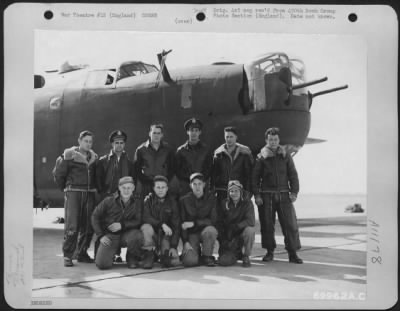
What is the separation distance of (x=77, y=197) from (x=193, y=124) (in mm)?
1465

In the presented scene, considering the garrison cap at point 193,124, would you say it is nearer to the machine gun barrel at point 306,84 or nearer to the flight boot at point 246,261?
the machine gun barrel at point 306,84

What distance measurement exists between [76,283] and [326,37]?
3.63m

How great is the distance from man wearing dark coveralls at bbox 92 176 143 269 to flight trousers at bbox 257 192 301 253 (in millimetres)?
1312

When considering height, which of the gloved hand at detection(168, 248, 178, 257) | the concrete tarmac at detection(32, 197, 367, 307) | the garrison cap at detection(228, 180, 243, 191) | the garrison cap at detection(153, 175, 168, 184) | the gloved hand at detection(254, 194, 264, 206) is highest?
the garrison cap at detection(153, 175, 168, 184)

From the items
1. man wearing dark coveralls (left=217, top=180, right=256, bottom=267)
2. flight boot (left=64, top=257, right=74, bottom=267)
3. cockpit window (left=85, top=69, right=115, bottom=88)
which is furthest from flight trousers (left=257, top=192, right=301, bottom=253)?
cockpit window (left=85, top=69, right=115, bottom=88)

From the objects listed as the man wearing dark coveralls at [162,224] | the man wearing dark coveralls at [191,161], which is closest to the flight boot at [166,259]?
the man wearing dark coveralls at [162,224]

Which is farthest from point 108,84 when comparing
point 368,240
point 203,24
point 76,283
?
point 368,240

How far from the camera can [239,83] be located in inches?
232

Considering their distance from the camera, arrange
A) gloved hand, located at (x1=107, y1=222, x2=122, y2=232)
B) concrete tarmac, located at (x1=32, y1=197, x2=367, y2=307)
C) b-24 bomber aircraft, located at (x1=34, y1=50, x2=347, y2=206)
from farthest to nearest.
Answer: b-24 bomber aircraft, located at (x1=34, y1=50, x2=347, y2=206)
gloved hand, located at (x1=107, y1=222, x2=122, y2=232)
concrete tarmac, located at (x1=32, y1=197, x2=367, y2=307)

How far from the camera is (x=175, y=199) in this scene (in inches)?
218

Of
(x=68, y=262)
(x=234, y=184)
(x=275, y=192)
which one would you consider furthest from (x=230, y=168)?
(x=68, y=262)

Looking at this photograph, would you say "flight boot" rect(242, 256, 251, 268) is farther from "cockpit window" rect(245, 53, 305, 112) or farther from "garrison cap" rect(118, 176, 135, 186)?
"cockpit window" rect(245, 53, 305, 112)

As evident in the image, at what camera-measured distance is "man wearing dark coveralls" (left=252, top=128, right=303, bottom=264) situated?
559 centimetres

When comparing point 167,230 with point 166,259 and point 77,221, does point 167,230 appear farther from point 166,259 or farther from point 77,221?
point 77,221
